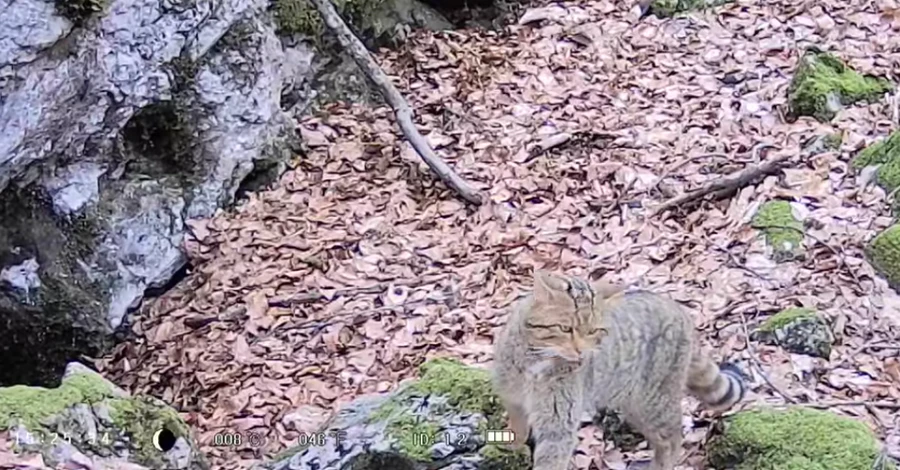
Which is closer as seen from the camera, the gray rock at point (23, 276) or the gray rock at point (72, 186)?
the gray rock at point (23, 276)

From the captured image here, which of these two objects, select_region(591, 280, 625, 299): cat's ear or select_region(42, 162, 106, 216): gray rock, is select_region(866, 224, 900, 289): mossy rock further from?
select_region(42, 162, 106, 216): gray rock

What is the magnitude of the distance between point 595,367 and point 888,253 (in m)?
2.79

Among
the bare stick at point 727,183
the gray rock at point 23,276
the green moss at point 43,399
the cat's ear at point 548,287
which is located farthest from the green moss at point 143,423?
the bare stick at point 727,183

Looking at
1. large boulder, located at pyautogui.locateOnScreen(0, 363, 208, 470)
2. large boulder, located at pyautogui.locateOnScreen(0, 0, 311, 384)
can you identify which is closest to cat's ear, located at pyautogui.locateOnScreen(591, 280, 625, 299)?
large boulder, located at pyautogui.locateOnScreen(0, 363, 208, 470)

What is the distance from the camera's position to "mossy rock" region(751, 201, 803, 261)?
719cm

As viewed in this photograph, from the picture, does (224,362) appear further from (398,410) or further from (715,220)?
(715,220)

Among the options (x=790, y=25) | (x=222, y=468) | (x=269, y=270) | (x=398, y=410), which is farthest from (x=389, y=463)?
(x=790, y=25)

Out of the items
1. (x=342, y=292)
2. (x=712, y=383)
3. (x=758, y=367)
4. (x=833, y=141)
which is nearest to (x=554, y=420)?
(x=712, y=383)

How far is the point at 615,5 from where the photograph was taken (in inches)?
440

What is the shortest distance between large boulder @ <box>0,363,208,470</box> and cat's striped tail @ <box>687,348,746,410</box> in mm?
2219

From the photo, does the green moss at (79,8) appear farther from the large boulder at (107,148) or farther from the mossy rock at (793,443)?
the mossy rock at (793,443)

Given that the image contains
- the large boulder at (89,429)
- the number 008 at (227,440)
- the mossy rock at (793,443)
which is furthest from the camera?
the number 008 at (227,440)

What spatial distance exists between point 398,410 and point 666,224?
10.9 feet

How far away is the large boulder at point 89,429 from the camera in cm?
462
